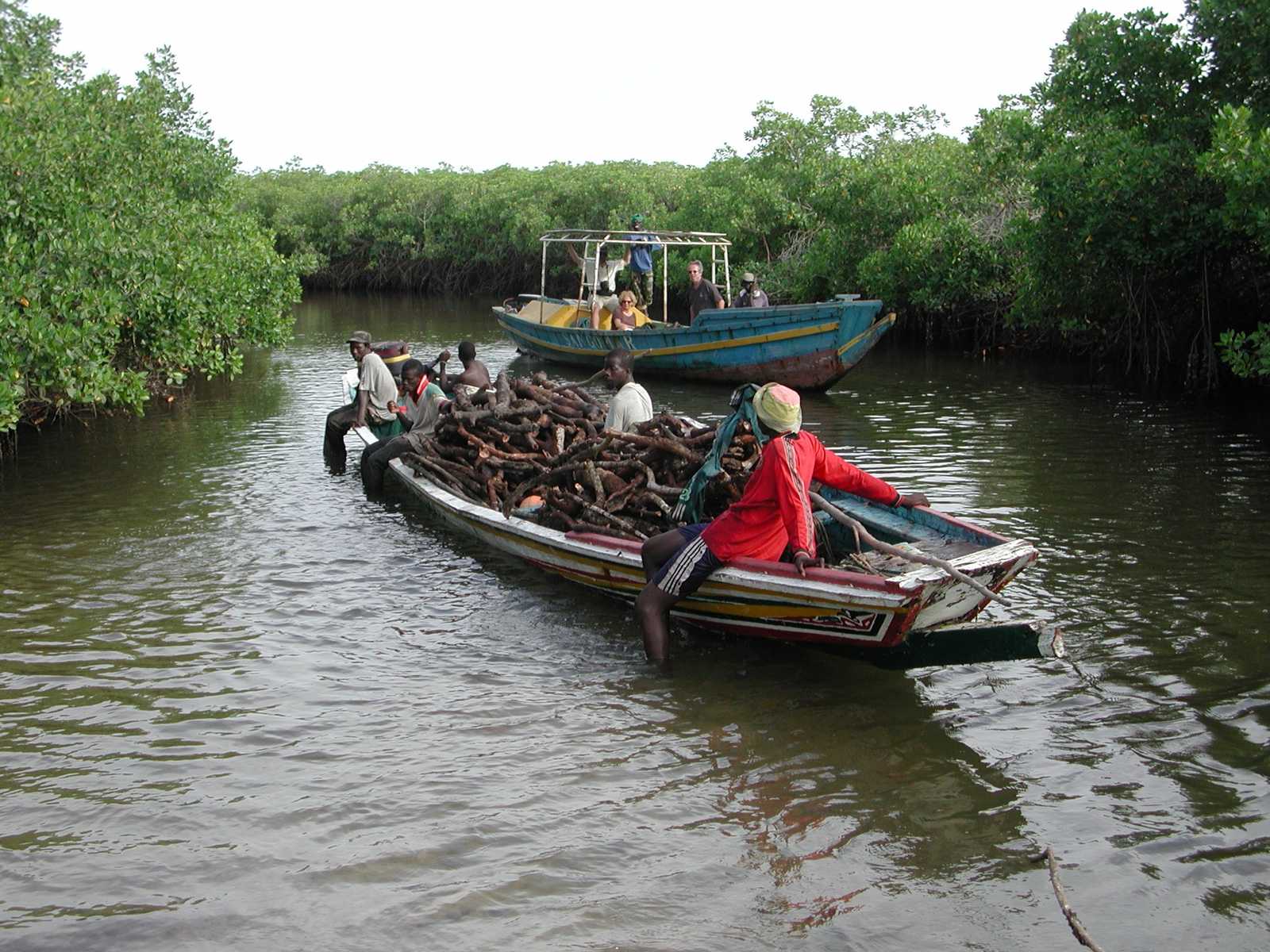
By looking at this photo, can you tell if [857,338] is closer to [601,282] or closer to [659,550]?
[601,282]

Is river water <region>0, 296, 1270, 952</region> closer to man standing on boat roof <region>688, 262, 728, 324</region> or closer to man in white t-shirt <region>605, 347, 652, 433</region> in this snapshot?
man in white t-shirt <region>605, 347, 652, 433</region>

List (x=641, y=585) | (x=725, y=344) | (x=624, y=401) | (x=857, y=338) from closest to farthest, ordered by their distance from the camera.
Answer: (x=641, y=585) → (x=624, y=401) → (x=857, y=338) → (x=725, y=344)

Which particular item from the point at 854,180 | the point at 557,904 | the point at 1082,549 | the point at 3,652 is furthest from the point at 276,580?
the point at 854,180

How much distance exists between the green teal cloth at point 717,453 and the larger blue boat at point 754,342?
942 centimetres

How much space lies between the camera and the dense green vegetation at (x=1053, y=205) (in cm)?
1412

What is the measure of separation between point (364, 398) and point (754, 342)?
283 inches

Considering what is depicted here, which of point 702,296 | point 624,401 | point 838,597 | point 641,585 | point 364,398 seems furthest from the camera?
point 702,296

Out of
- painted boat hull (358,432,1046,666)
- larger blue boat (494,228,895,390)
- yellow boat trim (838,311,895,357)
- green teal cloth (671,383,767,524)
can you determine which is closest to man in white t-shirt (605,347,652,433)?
green teal cloth (671,383,767,524)

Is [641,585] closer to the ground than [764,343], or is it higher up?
closer to the ground

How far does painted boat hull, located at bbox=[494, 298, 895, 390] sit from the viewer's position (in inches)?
656

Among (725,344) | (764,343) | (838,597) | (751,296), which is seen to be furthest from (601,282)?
(838,597)

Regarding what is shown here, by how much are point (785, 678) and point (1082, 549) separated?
340 cm

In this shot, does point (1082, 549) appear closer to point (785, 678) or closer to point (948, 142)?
point (785, 678)

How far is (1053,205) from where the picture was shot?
1541 cm
